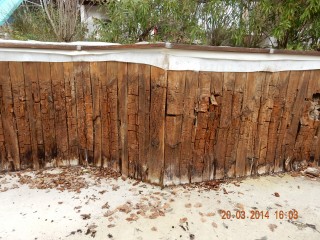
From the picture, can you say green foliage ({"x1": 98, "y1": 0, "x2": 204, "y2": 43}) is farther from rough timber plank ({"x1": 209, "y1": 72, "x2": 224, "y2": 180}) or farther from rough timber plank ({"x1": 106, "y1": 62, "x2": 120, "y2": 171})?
rough timber plank ({"x1": 106, "y1": 62, "x2": 120, "y2": 171})

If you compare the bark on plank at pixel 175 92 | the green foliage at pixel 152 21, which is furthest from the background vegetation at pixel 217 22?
the bark on plank at pixel 175 92

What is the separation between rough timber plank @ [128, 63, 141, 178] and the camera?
311cm

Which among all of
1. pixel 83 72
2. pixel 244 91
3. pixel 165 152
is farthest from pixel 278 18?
pixel 83 72

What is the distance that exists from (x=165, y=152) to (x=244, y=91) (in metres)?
1.27

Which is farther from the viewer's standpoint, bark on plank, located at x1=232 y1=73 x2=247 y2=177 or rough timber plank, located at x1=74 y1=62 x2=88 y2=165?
rough timber plank, located at x1=74 y1=62 x2=88 y2=165

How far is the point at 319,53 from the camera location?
3.28m

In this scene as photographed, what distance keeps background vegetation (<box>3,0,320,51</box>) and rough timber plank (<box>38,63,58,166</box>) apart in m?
1.92

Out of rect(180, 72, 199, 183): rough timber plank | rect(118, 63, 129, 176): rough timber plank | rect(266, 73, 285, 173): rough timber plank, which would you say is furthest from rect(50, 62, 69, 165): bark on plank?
rect(266, 73, 285, 173): rough timber plank

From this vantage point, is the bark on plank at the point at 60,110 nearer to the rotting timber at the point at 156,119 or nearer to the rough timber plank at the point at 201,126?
the rotting timber at the point at 156,119

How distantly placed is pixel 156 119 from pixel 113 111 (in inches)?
27.0

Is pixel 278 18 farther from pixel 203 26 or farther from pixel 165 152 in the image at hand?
pixel 165 152

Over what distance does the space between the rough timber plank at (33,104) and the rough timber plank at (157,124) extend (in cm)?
162

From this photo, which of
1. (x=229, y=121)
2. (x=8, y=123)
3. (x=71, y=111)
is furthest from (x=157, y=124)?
(x=8, y=123)

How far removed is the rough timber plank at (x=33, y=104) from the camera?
10.8 ft
